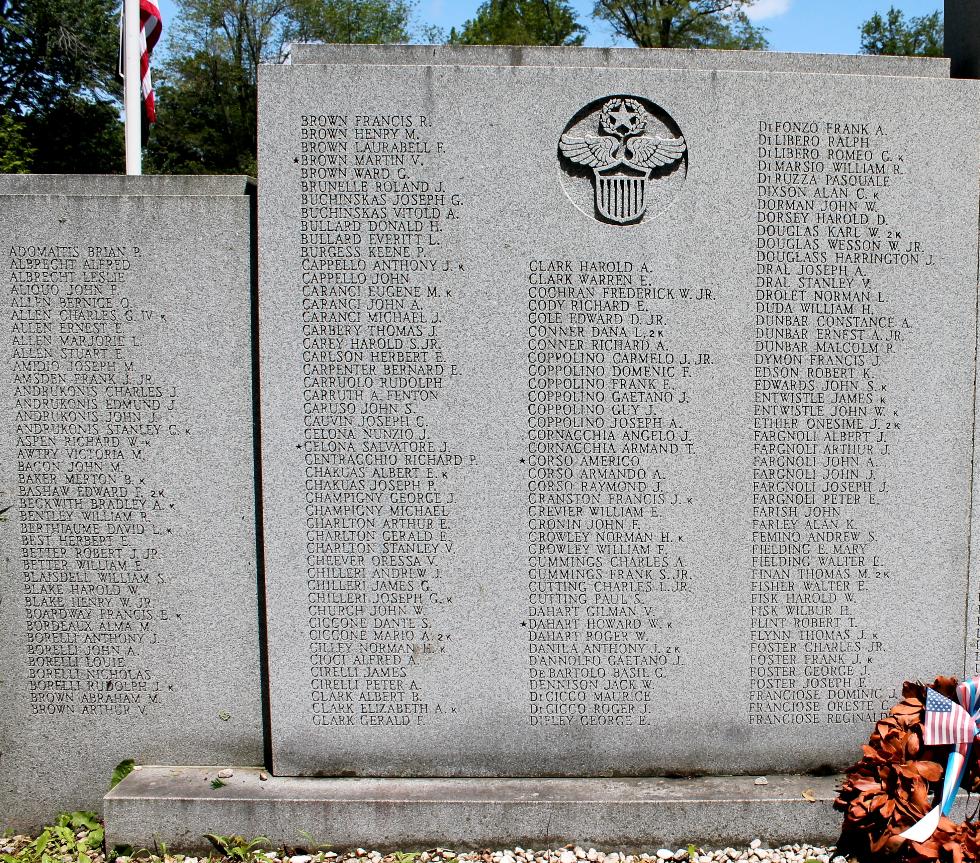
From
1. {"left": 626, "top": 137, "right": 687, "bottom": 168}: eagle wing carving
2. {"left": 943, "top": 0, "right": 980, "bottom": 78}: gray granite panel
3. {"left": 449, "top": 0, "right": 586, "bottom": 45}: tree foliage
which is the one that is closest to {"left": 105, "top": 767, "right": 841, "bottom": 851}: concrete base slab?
{"left": 626, "top": 137, "right": 687, "bottom": 168}: eagle wing carving

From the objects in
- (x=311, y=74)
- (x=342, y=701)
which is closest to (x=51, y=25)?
(x=311, y=74)

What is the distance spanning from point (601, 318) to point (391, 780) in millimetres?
3211

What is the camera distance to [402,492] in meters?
4.85

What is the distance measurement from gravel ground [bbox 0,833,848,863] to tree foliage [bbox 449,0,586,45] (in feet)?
109

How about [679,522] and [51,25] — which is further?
[51,25]

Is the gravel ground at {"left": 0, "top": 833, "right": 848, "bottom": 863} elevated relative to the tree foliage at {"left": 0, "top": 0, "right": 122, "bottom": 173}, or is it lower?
lower

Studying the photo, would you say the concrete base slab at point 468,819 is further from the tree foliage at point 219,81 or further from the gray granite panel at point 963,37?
the tree foliage at point 219,81

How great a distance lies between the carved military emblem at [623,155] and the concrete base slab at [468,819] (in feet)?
11.7

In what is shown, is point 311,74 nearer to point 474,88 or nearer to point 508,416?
point 474,88

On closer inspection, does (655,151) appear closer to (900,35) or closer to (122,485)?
(122,485)

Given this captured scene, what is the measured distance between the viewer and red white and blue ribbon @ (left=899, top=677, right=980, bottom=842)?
4480 millimetres


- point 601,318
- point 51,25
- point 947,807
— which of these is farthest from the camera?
point 51,25

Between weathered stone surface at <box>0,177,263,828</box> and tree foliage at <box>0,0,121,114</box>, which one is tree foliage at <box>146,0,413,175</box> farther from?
weathered stone surface at <box>0,177,263,828</box>

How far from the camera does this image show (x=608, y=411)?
4.85 metres
